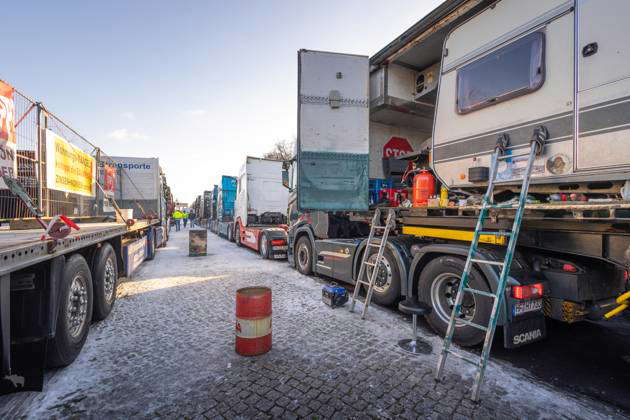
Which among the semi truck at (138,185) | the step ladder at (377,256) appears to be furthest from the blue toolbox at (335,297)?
the semi truck at (138,185)

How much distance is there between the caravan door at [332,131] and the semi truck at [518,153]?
0.31 metres

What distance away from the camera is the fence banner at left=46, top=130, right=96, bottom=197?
167 inches

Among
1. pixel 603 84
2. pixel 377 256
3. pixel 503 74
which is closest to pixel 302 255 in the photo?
pixel 377 256

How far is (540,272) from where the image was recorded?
→ 3.36 meters

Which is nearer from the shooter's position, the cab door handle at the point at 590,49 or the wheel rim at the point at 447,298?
the cab door handle at the point at 590,49

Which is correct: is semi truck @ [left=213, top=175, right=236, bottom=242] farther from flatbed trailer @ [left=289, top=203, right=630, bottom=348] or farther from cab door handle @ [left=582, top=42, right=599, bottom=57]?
cab door handle @ [left=582, top=42, right=599, bottom=57]

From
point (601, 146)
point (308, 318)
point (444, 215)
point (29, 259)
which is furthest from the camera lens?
point (308, 318)

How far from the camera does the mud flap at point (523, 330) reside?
308 centimetres

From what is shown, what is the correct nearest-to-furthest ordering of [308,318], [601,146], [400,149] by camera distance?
[601,146], [308,318], [400,149]

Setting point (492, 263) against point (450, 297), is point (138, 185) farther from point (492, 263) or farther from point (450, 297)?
point (492, 263)

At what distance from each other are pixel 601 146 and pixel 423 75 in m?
3.55

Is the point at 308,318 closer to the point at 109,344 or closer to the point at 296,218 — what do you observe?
the point at 109,344

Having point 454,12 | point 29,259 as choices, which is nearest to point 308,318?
point 29,259

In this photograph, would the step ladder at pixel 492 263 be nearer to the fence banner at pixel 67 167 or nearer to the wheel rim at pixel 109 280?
the wheel rim at pixel 109 280
